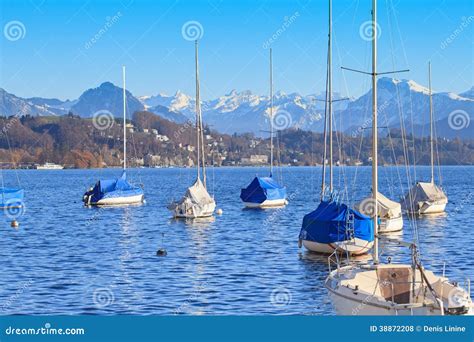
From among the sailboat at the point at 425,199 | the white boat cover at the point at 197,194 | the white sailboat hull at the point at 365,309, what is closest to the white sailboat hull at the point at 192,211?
the white boat cover at the point at 197,194

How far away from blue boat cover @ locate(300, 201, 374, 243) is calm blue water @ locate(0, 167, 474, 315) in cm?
164

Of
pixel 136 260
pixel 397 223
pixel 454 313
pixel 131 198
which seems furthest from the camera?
pixel 131 198

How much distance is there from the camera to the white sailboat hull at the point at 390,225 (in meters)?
62.5

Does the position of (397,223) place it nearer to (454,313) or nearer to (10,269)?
(10,269)

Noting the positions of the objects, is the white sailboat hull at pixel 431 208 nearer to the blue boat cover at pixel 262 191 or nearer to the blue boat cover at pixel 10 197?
the blue boat cover at pixel 262 191

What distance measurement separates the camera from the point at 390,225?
207ft

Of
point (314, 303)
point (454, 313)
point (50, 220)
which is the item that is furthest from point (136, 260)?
point (50, 220)

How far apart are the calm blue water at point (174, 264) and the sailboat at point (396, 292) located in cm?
490

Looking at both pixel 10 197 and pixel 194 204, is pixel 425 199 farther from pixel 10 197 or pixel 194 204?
pixel 10 197

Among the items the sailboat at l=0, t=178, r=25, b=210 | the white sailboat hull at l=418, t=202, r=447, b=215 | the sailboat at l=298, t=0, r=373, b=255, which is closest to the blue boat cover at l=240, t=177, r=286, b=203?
the white sailboat hull at l=418, t=202, r=447, b=215

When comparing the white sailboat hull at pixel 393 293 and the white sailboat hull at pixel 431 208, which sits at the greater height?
the white sailboat hull at pixel 393 293

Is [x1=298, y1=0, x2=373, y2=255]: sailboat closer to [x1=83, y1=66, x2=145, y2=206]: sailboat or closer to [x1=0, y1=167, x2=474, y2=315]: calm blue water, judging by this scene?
[x1=0, y1=167, x2=474, y2=315]: calm blue water

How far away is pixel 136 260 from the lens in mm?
50375

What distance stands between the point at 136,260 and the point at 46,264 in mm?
5492
